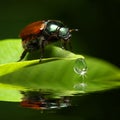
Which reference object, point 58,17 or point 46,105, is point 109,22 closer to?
point 58,17

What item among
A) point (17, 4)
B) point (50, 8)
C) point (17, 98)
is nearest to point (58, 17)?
point (50, 8)

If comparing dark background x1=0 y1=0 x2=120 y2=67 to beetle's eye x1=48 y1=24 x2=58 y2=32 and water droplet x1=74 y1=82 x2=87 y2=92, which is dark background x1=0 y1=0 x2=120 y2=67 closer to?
beetle's eye x1=48 y1=24 x2=58 y2=32

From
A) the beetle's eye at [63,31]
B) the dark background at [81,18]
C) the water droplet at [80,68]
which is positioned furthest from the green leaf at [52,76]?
the dark background at [81,18]

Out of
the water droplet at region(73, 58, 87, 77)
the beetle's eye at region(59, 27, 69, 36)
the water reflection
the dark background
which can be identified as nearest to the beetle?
the beetle's eye at region(59, 27, 69, 36)

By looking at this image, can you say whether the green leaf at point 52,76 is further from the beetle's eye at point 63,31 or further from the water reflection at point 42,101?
the beetle's eye at point 63,31

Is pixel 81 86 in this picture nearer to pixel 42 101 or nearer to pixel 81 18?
pixel 42 101

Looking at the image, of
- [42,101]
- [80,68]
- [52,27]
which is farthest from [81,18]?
[42,101]
